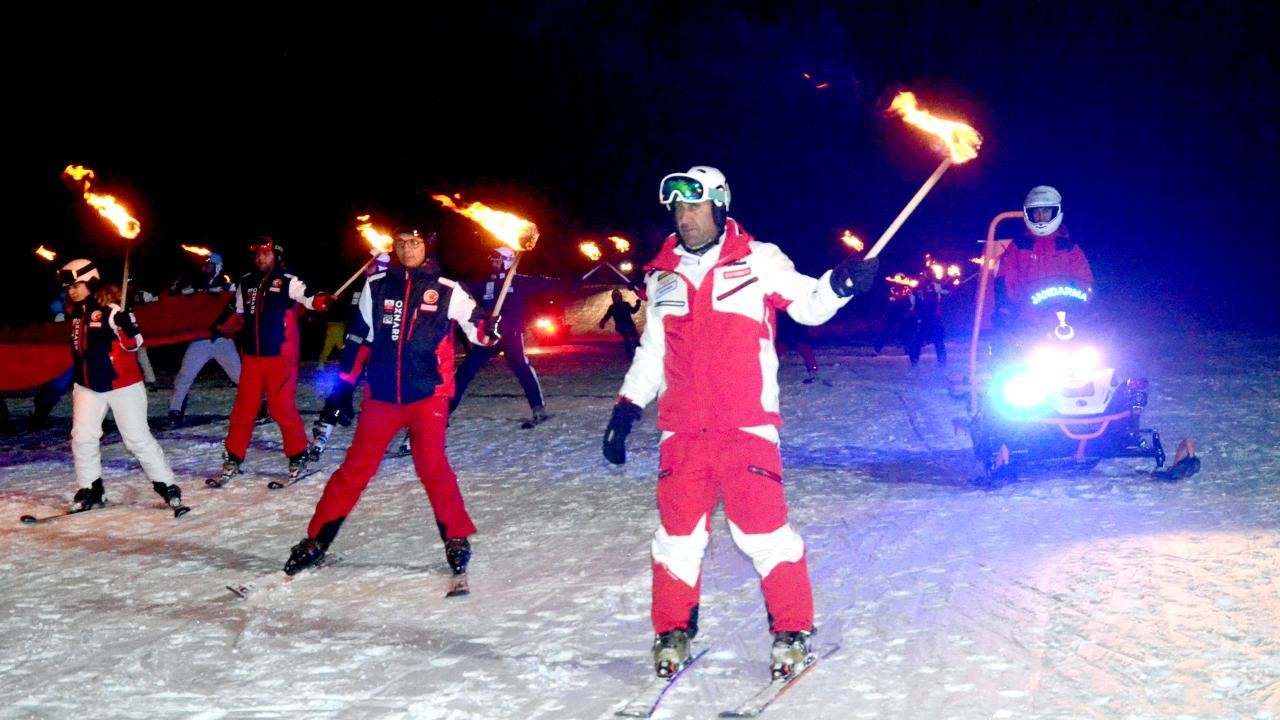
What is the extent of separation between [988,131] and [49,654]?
51188 millimetres

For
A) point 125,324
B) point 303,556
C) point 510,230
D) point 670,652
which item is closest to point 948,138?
point 670,652

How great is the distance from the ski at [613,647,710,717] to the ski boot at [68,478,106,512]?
593 centimetres

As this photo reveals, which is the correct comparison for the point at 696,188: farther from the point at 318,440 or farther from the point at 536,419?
the point at 536,419

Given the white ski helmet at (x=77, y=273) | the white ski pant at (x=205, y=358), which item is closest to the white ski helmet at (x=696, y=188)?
the white ski helmet at (x=77, y=273)

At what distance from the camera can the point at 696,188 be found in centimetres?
467

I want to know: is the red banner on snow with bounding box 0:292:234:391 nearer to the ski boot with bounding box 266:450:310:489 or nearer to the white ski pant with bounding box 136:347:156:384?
the white ski pant with bounding box 136:347:156:384

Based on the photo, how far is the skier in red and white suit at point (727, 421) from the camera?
14.7 feet

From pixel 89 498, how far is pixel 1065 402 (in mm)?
7453

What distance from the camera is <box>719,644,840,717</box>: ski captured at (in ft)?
13.4

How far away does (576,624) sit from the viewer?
535 centimetres

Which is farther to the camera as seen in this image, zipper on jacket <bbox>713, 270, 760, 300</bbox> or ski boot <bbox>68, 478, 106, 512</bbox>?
ski boot <bbox>68, 478, 106, 512</bbox>

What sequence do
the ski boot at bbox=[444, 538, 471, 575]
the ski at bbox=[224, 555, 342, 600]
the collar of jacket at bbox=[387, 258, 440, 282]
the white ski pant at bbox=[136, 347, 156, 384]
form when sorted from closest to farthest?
the ski at bbox=[224, 555, 342, 600] → the ski boot at bbox=[444, 538, 471, 575] → the collar of jacket at bbox=[387, 258, 440, 282] → the white ski pant at bbox=[136, 347, 156, 384]

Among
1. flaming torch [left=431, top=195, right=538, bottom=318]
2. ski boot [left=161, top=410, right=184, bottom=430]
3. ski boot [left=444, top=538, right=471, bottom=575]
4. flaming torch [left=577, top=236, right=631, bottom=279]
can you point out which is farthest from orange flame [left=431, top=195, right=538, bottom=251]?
flaming torch [left=577, top=236, right=631, bottom=279]

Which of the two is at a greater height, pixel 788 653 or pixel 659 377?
pixel 659 377
